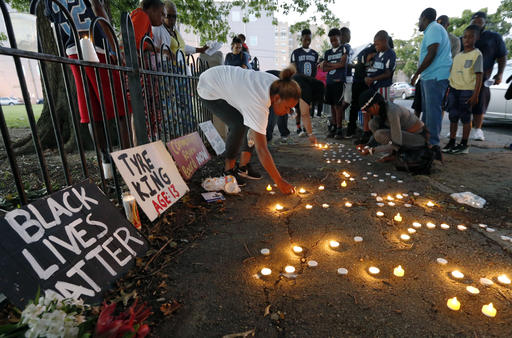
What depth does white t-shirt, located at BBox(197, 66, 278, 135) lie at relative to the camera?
2652 mm

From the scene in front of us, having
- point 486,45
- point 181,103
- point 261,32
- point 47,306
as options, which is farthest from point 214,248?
point 261,32

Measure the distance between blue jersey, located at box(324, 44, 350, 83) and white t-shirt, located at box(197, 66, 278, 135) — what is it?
4.07 metres

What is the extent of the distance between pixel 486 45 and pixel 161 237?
21.9 feet

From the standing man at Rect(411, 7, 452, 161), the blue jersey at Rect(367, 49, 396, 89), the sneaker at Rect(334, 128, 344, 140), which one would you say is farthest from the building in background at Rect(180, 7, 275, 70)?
the standing man at Rect(411, 7, 452, 161)

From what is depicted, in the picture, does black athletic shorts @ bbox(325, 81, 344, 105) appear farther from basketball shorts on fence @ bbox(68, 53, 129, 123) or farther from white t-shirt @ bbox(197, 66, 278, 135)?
basketball shorts on fence @ bbox(68, 53, 129, 123)

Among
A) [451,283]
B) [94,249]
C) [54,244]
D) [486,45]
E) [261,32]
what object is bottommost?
[451,283]

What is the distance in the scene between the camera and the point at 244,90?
2.85 metres

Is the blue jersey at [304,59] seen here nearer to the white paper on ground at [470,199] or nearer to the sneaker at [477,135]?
the sneaker at [477,135]

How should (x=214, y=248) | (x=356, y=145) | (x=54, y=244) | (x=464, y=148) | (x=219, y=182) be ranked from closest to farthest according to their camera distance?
1. (x=54, y=244)
2. (x=214, y=248)
3. (x=219, y=182)
4. (x=464, y=148)
5. (x=356, y=145)

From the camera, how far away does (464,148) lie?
500 cm

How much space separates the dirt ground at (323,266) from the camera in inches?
55.9

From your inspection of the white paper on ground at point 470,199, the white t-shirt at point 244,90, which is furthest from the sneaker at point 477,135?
the white t-shirt at point 244,90

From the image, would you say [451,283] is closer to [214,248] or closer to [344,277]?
[344,277]

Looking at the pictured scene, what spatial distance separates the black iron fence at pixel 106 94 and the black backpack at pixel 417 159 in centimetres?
340
